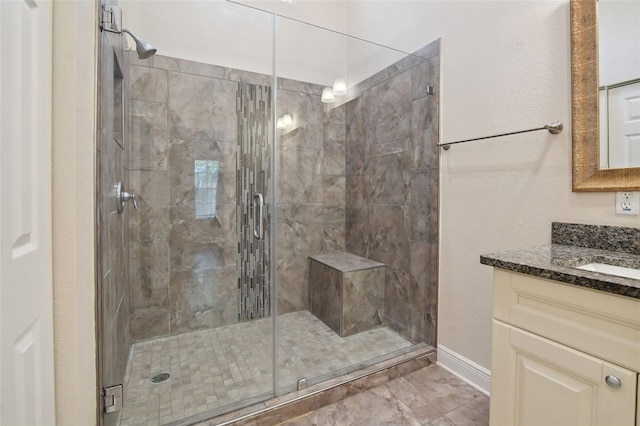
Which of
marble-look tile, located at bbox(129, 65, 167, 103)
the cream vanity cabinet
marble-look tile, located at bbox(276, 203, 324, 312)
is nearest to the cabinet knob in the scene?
the cream vanity cabinet

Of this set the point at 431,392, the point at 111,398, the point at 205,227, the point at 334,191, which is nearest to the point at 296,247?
the point at 334,191

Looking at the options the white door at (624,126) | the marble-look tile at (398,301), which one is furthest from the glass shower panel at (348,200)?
the white door at (624,126)

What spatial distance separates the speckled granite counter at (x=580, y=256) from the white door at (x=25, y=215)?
1402 millimetres

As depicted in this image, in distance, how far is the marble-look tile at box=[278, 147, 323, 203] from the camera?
2461 millimetres

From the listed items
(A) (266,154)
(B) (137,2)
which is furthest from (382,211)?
(B) (137,2)

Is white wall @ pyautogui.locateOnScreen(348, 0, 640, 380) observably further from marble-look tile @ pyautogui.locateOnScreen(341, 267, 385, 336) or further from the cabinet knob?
the cabinet knob

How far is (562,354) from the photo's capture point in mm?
964

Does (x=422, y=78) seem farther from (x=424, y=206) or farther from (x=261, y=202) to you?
(x=261, y=202)

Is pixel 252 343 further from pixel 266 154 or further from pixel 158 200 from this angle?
pixel 266 154

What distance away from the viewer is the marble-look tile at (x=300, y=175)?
246cm

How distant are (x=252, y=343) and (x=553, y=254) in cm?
183

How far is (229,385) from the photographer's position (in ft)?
5.75

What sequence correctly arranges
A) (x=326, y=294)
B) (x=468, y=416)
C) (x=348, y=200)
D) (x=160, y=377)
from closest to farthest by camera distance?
(x=468, y=416) < (x=160, y=377) < (x=326, y=294) < (x=348, y=200)

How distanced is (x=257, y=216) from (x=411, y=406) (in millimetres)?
1559
